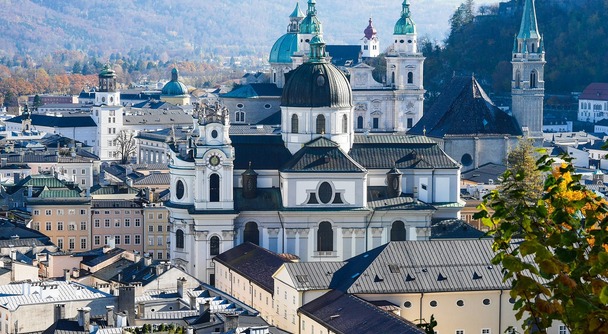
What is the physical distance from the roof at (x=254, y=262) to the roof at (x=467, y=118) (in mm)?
25903

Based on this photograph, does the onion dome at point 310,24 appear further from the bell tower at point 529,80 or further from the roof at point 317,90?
the roof at point 317,90

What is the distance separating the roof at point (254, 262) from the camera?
52.2m

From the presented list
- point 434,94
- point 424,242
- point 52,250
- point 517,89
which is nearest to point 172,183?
point 52,250

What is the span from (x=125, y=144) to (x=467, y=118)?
40482 mm

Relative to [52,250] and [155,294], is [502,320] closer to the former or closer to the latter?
[155,294]

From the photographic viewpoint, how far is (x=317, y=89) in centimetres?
6162

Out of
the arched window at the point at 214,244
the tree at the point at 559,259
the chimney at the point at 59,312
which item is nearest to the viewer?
the tree at the point at 559,259

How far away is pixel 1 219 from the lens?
66.9 meters

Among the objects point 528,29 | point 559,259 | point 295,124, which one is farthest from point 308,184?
point 559,259

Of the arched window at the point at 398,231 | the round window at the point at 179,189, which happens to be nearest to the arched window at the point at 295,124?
the round window at the point at 179,189

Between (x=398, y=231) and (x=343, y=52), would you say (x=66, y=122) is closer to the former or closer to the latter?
(x=343, y=52)

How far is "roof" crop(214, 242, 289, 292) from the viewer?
171ft

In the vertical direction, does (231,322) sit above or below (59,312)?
above

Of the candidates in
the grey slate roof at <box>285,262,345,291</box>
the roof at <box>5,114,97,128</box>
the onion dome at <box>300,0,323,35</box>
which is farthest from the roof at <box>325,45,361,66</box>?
the grey slate roof at <box>285,262,345,291</box>
